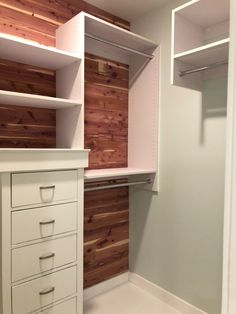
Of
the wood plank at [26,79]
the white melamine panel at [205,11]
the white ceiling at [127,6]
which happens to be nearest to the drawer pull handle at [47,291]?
the wood plank at [26,79]

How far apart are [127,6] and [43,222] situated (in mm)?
1860

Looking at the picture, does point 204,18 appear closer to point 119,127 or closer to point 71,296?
point 119,127

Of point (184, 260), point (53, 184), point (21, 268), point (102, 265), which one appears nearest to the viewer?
point (21, 268)

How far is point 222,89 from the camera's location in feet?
5.90

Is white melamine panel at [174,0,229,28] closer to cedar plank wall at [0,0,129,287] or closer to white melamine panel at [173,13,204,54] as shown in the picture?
white melamine panel at [173,13,204,54]

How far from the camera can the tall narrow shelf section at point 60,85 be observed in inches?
60.6


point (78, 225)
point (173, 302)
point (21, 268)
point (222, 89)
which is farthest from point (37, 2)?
point (173, 302)

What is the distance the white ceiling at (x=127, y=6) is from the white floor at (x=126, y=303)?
98.3 inches

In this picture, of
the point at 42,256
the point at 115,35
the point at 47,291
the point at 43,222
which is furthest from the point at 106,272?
the point at 115,35

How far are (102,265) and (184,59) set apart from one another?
6.09 feet

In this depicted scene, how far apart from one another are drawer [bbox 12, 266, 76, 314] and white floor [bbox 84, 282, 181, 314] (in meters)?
0.57

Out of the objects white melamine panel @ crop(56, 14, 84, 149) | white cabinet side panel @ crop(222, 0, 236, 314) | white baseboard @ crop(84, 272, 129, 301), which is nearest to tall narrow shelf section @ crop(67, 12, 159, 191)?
white melamine panel @ crop(56, 14, 84, 149)

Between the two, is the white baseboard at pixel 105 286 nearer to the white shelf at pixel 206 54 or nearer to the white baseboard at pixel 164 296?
the white baseboard at pixel 164 296

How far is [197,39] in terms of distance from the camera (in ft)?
6.08
